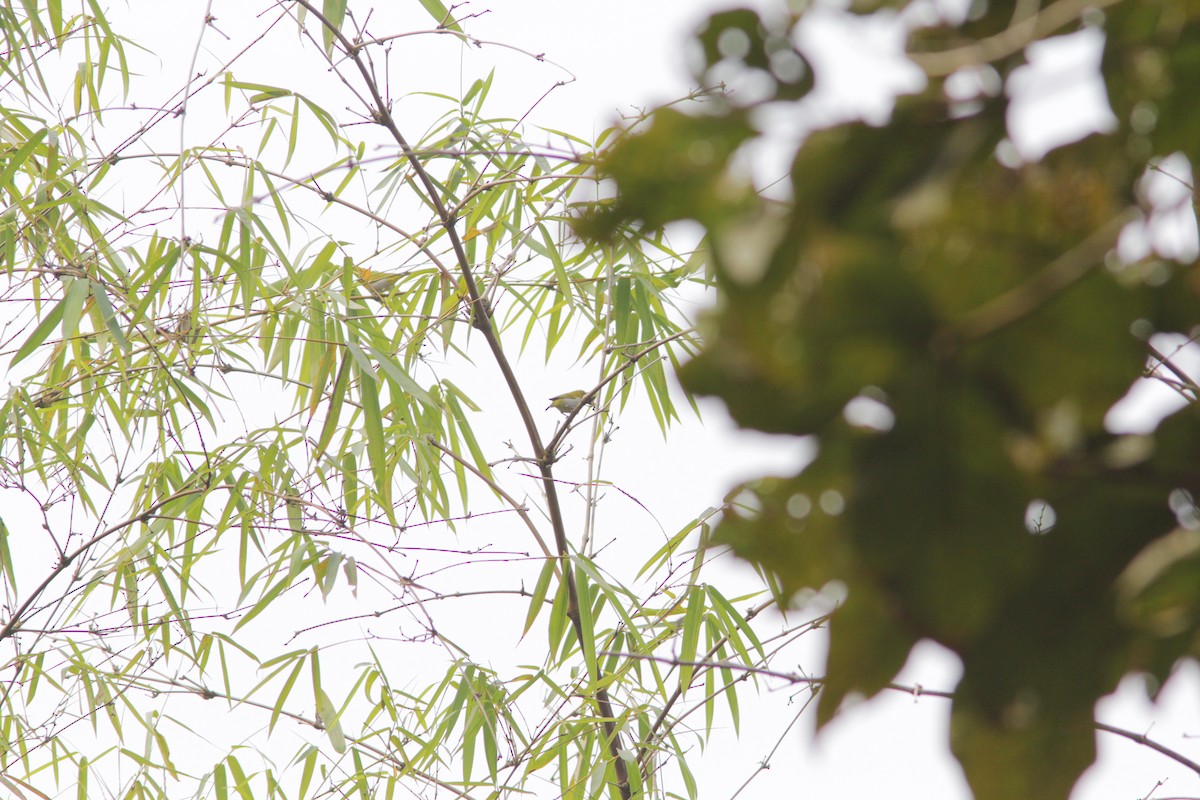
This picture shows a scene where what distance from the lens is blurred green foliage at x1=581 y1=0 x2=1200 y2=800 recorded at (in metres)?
0.22

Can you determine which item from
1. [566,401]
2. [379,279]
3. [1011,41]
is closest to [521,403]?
[566,401]

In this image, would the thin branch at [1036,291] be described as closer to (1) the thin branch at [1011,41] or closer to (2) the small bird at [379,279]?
(1) the thin branch at [1011,41]

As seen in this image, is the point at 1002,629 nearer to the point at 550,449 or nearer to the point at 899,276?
the point at 899,276

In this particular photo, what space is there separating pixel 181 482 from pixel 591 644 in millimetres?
853

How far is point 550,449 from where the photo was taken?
5.04 feet

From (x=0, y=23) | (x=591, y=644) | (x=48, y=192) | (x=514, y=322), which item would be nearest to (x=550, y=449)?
(x=591, y=644)

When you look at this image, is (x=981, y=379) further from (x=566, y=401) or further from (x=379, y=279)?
(x=379, y=279)

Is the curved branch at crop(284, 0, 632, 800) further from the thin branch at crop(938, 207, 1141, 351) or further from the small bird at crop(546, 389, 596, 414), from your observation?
the thin branch at crop(938, 207, 1141, 351)

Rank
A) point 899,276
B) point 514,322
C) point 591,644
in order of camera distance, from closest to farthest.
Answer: point 899,276
point 591,644
point 514,322

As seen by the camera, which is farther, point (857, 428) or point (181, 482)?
point (181, 482)

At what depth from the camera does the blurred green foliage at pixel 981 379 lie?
0.22m

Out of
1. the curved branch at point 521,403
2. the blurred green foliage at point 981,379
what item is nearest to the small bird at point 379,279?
the curved branch at point 521,403

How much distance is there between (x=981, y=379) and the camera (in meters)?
0.22

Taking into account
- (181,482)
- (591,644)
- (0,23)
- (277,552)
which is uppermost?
(0,23)
